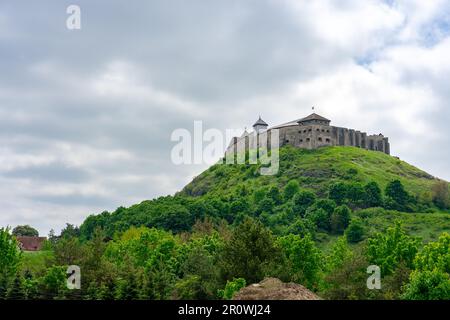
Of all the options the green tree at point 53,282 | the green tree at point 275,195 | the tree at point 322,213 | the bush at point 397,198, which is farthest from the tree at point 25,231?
the green tree at point 53,282

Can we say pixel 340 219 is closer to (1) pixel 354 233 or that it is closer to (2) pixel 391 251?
(1) pixel 354 233

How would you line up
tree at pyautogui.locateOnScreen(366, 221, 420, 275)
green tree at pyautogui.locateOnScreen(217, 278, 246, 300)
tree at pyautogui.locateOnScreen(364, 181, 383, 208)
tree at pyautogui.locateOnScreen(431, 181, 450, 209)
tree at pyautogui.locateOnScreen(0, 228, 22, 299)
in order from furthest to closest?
tree at pyautogui.locateOnScreen(431, 181, 450, 209) < tree at pyautogui.locateOnScreen(364, 181, 383, 208) < tree at pyautogui.locateOnScreen(0, 228, 22, 299) < tree at pyautogui.locateOnScreen(366, 221, 420, 275) < green tree at pyautogui.locateOnScreen(217, 278, 246, 300)

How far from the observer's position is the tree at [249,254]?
62.5 meters

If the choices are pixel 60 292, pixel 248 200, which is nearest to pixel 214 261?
pixel 60 292

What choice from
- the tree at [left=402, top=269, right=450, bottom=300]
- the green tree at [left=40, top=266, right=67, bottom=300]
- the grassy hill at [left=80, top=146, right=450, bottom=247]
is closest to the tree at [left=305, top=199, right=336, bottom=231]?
the grassy hill at [left=80, top=146, right=450, bottom=247]

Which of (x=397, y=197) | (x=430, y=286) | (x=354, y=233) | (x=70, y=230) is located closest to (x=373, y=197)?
(x=397, y=197)

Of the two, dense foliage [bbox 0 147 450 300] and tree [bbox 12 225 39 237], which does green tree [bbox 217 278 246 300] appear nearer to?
dense foliage [bbox 0 147 450 300]

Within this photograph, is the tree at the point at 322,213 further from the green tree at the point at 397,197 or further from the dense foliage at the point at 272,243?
the green tree at the point at 397,197

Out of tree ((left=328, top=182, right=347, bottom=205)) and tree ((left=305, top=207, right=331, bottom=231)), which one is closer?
tree ((left=305, top=207, right=331, bottom=231))

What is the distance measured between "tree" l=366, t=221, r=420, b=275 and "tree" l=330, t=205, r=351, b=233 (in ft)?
264

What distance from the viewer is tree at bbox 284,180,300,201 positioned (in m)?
175
